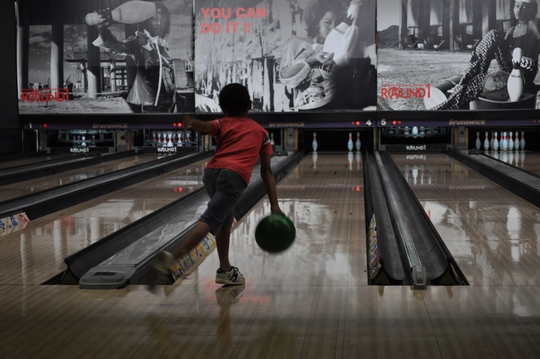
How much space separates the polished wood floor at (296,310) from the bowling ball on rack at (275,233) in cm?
17

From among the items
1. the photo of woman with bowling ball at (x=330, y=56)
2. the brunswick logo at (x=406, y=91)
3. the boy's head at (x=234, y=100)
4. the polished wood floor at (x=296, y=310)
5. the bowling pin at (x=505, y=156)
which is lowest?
the polished wood floor at (x=296, y=310)

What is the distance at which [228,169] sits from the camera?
271cm

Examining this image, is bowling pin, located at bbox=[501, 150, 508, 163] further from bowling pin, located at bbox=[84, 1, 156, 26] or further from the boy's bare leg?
the boy's bare leg

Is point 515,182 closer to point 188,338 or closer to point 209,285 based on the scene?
point 209,285

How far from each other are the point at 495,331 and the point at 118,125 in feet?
28.8

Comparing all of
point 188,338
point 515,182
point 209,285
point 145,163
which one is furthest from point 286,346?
point 145,163

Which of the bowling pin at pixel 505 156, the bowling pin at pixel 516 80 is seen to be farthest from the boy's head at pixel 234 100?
the bowling pin at pixel 516 80

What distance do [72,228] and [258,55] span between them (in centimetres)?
610

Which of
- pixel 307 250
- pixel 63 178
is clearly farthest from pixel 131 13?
pixel 307 250

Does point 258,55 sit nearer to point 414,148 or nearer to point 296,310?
point 414,148

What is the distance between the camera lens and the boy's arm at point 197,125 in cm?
240

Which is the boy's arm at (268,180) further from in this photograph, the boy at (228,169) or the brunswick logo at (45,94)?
the brunswick logo at (45,94)

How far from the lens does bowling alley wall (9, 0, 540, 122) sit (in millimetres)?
9812

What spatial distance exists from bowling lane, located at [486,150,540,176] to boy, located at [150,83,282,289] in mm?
4938
